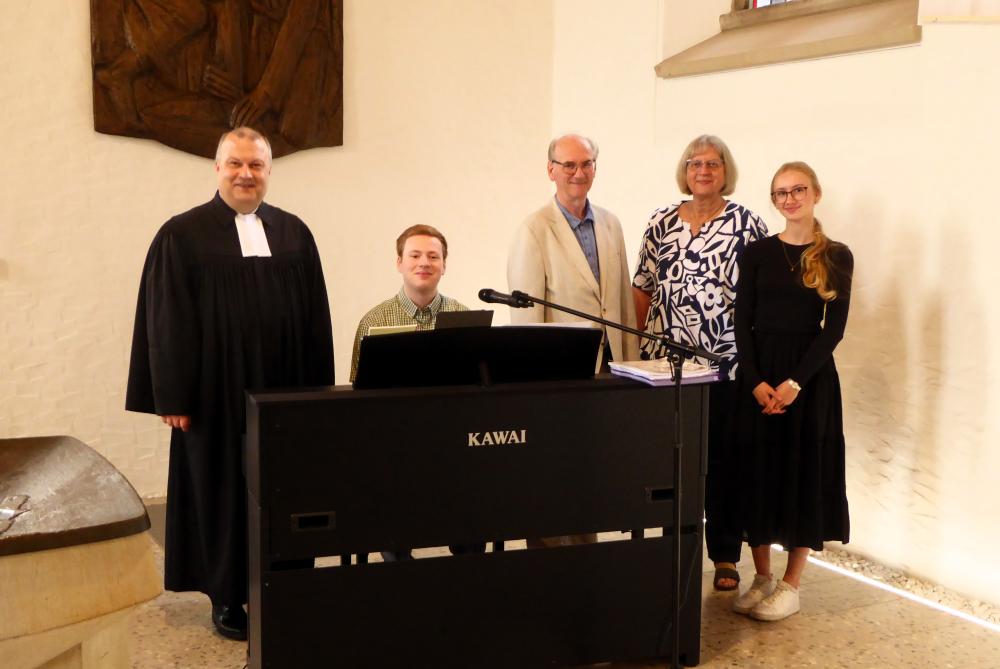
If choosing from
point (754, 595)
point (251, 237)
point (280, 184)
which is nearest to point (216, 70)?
point (280, 184)

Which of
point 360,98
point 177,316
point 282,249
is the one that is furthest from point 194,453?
point 360,98

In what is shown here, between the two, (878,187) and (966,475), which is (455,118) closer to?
(878,187)

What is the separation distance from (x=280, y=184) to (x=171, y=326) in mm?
2377

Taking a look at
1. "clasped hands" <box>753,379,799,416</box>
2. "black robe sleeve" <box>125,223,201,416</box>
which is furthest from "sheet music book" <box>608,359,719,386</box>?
"black robe sleeve" <box>125,223,201,416</box>

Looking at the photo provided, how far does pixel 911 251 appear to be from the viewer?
4.79m

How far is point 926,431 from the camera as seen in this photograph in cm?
476

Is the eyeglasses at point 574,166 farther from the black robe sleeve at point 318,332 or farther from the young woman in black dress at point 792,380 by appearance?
the black robe sleeve at point 318,332

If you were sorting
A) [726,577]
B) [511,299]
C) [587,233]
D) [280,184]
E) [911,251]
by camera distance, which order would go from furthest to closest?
1. [280,184]
2. [911,251]
3. [726,577]
4. [587,233]
5. [511,299]

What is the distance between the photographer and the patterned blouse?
441 cm

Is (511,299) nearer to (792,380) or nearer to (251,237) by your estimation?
(251,237)

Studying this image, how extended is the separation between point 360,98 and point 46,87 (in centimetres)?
174

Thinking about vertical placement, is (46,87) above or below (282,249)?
above

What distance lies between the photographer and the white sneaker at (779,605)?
423 cm

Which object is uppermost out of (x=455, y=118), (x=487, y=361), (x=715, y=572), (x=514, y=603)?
(x=455, y=118)
